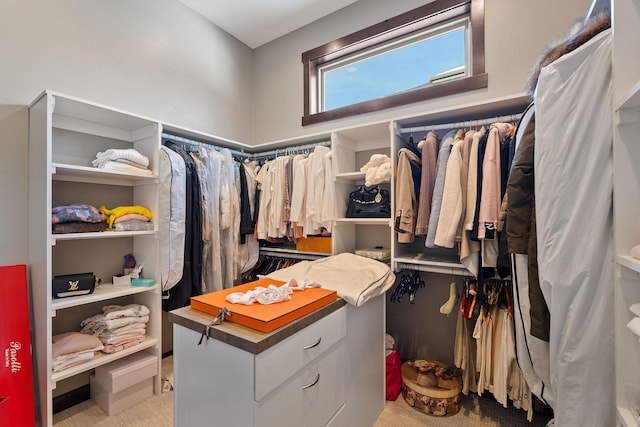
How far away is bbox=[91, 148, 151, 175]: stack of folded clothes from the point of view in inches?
70.9

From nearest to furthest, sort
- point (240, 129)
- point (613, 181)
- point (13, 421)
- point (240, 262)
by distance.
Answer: point (613, 181) → point (13, 421) → point (240, 262) → point (240, 129)

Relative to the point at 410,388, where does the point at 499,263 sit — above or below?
above

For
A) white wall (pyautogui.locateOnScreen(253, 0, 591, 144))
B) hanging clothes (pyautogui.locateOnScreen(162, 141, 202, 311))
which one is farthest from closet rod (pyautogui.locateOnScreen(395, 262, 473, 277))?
hanging clothes (pyautogui.locateOnScreen(162, 141, 202, 311))

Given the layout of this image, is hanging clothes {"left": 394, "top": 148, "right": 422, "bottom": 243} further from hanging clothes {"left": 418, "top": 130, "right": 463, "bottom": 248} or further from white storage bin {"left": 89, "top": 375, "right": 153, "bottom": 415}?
white storage bin {"left": 89, "top": 375, "right": 153, "bottom": 415}

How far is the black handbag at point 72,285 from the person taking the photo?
1601mm

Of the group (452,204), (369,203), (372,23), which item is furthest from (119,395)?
(372,23)

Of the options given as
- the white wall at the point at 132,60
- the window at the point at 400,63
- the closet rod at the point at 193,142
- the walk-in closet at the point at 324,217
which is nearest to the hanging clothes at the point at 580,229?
the walk-in closet at the point at 324,217

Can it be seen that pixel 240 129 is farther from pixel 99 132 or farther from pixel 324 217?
pixel 324 217

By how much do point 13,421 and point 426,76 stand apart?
10.9 feet

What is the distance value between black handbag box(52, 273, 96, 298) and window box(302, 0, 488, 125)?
6.91 feet

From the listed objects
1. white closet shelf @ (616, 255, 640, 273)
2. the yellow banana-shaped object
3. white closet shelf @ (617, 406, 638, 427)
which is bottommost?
white closet shelf @ (617, 406, 638, 427)

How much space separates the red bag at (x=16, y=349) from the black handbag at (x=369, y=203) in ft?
6.70

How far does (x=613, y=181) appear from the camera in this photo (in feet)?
2.72

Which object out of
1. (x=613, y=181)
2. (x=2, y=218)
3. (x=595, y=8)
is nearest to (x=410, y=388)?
(x=613, y=181)
